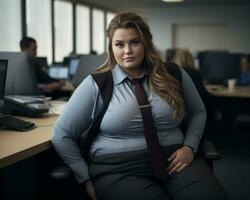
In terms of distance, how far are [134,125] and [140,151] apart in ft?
0.38

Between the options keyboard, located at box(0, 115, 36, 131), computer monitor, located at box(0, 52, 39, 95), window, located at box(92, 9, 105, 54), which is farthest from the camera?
window, located at box(92, 9, 105, 54)

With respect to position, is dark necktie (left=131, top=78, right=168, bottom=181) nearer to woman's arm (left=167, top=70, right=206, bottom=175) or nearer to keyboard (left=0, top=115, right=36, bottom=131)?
woman's arm (left=167, top=70, right=206, bottom=175)

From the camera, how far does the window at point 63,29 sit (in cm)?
903

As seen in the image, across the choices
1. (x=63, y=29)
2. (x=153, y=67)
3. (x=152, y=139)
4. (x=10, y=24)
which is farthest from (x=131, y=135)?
(x=63, y=29)

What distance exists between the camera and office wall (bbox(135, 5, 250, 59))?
1086 centimetres

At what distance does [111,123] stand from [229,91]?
8.91 ft

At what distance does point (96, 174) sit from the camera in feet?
5.38

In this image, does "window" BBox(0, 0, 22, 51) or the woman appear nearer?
the woman

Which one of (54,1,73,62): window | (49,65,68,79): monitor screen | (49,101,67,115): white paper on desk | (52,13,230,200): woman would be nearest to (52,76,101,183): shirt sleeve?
(52,13,230,200): woman

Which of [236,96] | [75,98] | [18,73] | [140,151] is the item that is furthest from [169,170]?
[236,96]

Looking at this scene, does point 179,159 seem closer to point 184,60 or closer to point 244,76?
point 184,60

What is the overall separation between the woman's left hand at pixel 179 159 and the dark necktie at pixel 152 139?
5cm

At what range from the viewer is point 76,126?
1.68 metres

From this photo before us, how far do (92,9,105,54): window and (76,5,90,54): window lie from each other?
503mm
